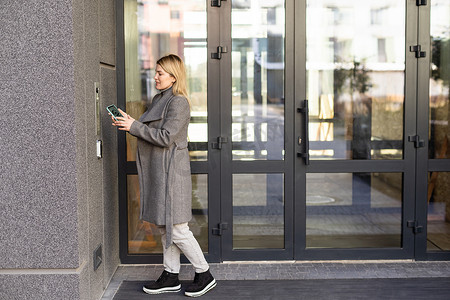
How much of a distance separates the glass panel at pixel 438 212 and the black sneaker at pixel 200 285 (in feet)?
6.69

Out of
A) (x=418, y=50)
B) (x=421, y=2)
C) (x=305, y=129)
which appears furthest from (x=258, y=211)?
(x=421, y=2)

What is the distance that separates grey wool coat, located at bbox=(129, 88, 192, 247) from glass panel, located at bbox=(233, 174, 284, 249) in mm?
860

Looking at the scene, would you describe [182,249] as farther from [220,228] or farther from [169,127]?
[169,127]

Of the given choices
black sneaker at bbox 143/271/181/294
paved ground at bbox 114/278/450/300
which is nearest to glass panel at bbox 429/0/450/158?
paved ground at bbox 114/278/450/300

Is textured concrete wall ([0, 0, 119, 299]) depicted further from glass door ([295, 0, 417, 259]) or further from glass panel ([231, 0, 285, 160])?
glass door ([295, 0, 417, 259])

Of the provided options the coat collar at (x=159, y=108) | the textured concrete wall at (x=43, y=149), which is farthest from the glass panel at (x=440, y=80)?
the textured concrete wall at (x=43, y=149)

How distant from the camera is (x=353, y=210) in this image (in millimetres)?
5102

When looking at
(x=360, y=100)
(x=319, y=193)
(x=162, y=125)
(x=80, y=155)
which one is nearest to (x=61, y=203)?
(x=80, y=155)

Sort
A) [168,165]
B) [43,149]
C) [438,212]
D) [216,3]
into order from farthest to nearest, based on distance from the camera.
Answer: [438,212] < [216,3] < [168,165] < [43,149]

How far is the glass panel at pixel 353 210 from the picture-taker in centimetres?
489

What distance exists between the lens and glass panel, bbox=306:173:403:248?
489 cm

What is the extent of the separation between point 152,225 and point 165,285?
2.61ft

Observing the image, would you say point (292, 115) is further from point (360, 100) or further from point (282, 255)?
point (282, 255)

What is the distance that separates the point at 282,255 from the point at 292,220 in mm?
319
